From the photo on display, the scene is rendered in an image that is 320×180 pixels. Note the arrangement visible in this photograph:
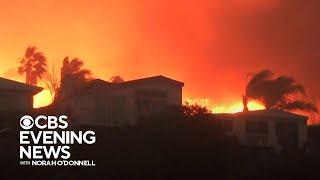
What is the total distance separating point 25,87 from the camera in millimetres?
40844

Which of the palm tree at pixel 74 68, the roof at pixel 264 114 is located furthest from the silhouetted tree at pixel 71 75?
the roof at pixel 264 114

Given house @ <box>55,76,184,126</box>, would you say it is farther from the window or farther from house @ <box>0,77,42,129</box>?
the window

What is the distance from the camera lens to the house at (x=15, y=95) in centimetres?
3962

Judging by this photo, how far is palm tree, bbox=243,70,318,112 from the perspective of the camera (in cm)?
5431

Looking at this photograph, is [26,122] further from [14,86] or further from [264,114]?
[264,114]

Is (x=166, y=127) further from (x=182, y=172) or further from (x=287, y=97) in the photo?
(x=287, y=97)

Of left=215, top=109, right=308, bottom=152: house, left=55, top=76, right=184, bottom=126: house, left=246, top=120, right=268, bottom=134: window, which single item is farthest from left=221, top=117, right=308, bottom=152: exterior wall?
left=55, top=76, right=184, bottom=126: house

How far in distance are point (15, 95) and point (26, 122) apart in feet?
22.7

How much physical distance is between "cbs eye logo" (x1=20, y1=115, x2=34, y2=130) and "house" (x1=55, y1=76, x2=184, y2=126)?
543cm

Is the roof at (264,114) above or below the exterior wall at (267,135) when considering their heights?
above

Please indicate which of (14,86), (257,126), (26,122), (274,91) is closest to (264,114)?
(257,126)

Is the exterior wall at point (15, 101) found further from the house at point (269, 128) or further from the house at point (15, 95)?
the house at point (269, 128)

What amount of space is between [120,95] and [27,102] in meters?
6.15

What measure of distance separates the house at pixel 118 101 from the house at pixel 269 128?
5425 mm
